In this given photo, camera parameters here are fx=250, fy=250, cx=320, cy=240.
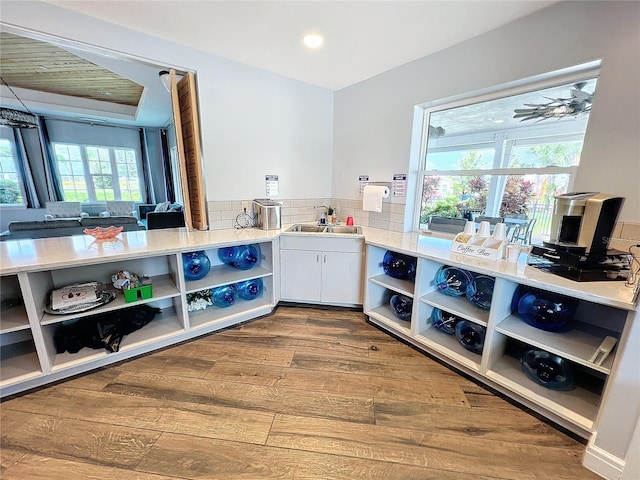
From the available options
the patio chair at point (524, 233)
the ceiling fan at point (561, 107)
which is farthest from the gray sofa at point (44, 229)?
the ceiling fan at point (561, 107)

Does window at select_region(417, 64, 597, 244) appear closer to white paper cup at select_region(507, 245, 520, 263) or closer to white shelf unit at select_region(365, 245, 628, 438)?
white paper cup at select_region(507, 245, 520, 263)

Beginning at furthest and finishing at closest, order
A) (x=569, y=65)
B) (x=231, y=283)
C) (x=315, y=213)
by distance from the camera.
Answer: (x=315, y=213) < (x=231, y=283) < (x=569, y=65)

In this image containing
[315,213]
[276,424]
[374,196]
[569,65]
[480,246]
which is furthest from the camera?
[315,213]

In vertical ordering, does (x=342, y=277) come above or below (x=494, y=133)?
below

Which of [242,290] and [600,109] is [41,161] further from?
[600,109]

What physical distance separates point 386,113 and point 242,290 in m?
2.31

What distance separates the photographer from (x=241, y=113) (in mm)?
2492

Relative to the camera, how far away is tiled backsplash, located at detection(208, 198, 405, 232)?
2527 mm

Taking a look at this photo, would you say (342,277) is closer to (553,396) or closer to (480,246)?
(480,246)

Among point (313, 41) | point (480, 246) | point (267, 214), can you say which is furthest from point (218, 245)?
point (480, 246)

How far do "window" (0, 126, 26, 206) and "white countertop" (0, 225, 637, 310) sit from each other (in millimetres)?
4349

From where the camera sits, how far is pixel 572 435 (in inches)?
51.3

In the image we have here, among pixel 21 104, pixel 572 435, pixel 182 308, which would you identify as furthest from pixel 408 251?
pixel 21 104

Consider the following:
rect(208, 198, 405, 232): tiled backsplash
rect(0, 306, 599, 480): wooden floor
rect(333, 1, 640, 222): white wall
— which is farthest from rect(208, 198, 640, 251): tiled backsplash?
rect(0, 306, 599, 480): wooden floor
